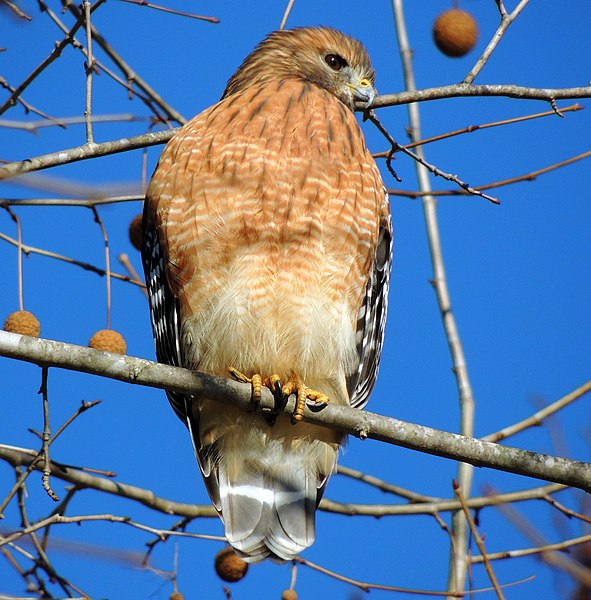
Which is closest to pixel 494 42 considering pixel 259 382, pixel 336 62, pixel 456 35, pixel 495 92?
pixel 495 92

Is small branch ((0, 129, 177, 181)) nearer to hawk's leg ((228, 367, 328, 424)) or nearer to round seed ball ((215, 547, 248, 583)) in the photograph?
hawk's leg ((228, 367, 328, 424))

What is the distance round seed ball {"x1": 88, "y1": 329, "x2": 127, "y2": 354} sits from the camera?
359 centimetres

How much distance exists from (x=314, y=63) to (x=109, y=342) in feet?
6.54

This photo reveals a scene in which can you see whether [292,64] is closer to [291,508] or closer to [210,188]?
[210,188]

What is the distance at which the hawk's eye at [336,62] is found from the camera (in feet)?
16.0

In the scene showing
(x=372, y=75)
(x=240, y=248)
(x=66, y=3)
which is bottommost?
(x=240, y=248)

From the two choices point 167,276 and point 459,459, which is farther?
point 167,276

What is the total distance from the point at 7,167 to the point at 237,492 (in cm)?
165

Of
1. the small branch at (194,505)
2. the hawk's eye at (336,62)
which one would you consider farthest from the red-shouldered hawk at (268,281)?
the hawk's eye at (336,62)

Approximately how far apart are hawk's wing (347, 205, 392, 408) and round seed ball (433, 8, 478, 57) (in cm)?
91

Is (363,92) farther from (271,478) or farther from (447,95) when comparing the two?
(271,478)

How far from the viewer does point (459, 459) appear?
3023 millimetres

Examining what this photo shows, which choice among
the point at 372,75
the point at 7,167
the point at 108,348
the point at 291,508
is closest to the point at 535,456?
the point at 291,508

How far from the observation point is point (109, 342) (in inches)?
142
